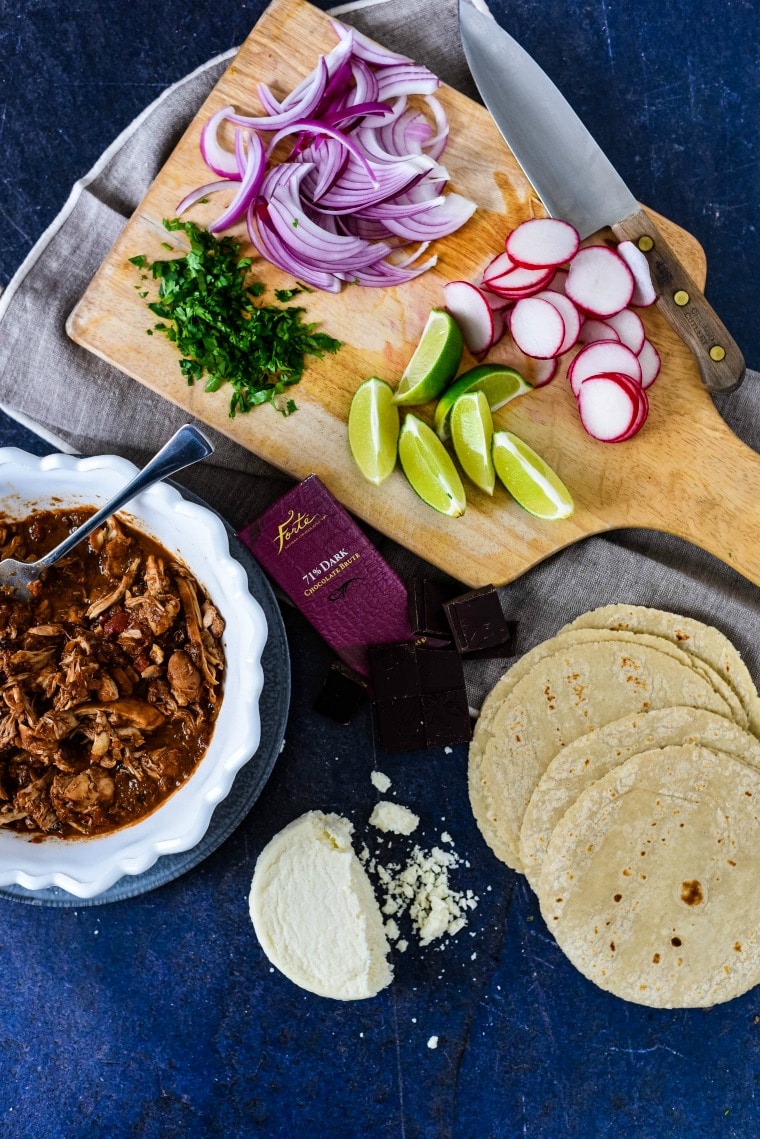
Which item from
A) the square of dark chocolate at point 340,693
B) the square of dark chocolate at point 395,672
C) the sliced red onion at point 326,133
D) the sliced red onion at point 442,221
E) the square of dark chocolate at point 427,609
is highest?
the sliced red onion at point 326,133

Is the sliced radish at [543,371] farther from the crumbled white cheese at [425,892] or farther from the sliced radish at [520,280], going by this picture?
the crumbled white cheese at [425,892]

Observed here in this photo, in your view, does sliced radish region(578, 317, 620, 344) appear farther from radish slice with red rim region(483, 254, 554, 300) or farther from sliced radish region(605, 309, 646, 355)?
radish slice with red rim region(483, 254, 554, 300)

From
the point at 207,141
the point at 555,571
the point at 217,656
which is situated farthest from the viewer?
the point at 555,571

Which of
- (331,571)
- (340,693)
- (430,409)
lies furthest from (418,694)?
(430,409)

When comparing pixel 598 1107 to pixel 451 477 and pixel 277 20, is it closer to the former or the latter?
pixel 451 477

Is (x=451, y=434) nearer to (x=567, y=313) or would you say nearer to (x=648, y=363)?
(x=567, y=313)

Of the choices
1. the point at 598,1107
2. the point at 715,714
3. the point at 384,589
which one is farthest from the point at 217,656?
the point at 598,1107

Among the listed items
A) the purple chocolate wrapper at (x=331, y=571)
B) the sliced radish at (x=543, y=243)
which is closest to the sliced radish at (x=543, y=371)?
the sliced radish at (x=543, y=243)
